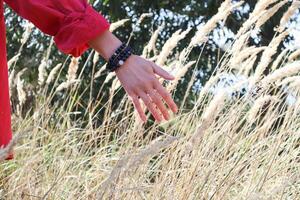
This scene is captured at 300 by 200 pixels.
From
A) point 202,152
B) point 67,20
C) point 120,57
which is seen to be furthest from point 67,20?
point 202,152

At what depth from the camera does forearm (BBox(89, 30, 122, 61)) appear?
1321 millimetres

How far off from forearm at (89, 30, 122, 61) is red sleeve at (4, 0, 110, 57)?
0.01 meters

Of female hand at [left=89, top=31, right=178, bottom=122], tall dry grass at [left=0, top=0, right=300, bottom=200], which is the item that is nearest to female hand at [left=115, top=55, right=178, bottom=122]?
female hand at [left=89, top=31, right=178, bottom=122]

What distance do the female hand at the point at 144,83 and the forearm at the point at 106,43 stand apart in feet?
0.11

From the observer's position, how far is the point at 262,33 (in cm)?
498

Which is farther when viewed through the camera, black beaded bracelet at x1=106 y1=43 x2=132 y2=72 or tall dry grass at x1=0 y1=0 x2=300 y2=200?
tall dry grass at x1=0 y1=0 x2=300 y2=200

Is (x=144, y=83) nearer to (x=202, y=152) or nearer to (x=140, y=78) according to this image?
(x=140, y=78)

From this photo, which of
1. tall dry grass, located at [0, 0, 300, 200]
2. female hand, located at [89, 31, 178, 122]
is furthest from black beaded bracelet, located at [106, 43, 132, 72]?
tall dry grass, located at [0, 0, 300, 200]

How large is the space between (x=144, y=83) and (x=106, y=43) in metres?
0.11

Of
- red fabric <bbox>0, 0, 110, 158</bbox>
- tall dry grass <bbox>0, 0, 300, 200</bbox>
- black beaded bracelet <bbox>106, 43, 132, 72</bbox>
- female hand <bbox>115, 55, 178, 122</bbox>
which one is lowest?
tall dry grass <bbox>0, 0, 300, 200</bbox>

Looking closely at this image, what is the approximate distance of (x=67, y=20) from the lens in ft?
4.34

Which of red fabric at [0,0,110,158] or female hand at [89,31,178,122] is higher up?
red fabric at [0,0,110,158]

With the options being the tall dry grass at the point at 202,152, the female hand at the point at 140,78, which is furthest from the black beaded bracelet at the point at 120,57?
the tall dry grass at the point at 202,152

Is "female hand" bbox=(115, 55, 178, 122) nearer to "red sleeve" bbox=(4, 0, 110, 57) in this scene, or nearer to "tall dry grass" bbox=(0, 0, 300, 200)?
"red sleeve" bbox=(4, 0, 110, 57)
